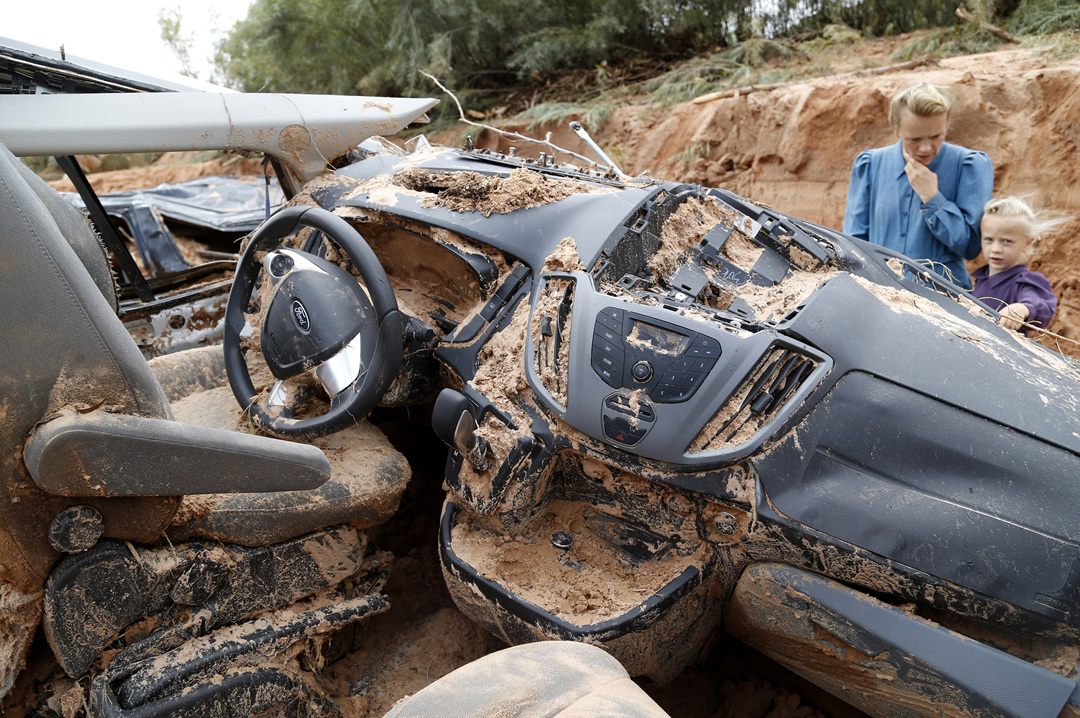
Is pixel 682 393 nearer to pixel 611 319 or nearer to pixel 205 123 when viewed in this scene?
pixel 611 319

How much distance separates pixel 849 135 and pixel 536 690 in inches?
216

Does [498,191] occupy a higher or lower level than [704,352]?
higher

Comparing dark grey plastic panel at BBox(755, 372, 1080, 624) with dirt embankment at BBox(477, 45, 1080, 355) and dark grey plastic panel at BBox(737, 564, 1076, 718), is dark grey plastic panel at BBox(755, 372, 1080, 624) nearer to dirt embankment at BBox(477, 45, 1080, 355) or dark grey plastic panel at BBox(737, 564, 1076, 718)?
dark grey plastic panel at BBox(737, 564, 1076, 718)

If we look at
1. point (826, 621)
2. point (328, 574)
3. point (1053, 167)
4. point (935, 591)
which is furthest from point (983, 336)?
point (1053, 167)

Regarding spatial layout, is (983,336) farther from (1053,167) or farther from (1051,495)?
(1053,167)

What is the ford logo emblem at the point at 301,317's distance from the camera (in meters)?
2.04

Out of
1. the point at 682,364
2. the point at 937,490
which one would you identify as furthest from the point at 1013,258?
the point at 682,364

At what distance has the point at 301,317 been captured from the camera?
2.05m

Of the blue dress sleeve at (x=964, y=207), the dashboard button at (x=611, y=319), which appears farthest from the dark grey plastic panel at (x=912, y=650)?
the blue dress sleeve at (x=964, y=207)

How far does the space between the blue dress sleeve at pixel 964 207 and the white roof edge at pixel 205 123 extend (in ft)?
7.31

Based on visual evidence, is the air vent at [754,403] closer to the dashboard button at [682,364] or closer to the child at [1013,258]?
the dashboard button at [682,364]

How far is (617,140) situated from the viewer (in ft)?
23.7

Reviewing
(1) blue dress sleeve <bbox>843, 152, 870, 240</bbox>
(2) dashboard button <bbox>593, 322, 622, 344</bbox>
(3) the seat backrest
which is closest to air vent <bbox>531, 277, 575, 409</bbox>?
(2) dashboard button <bbox>593, 322, 622, 344</bbox>

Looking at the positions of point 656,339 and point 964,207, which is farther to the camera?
point 964,207
